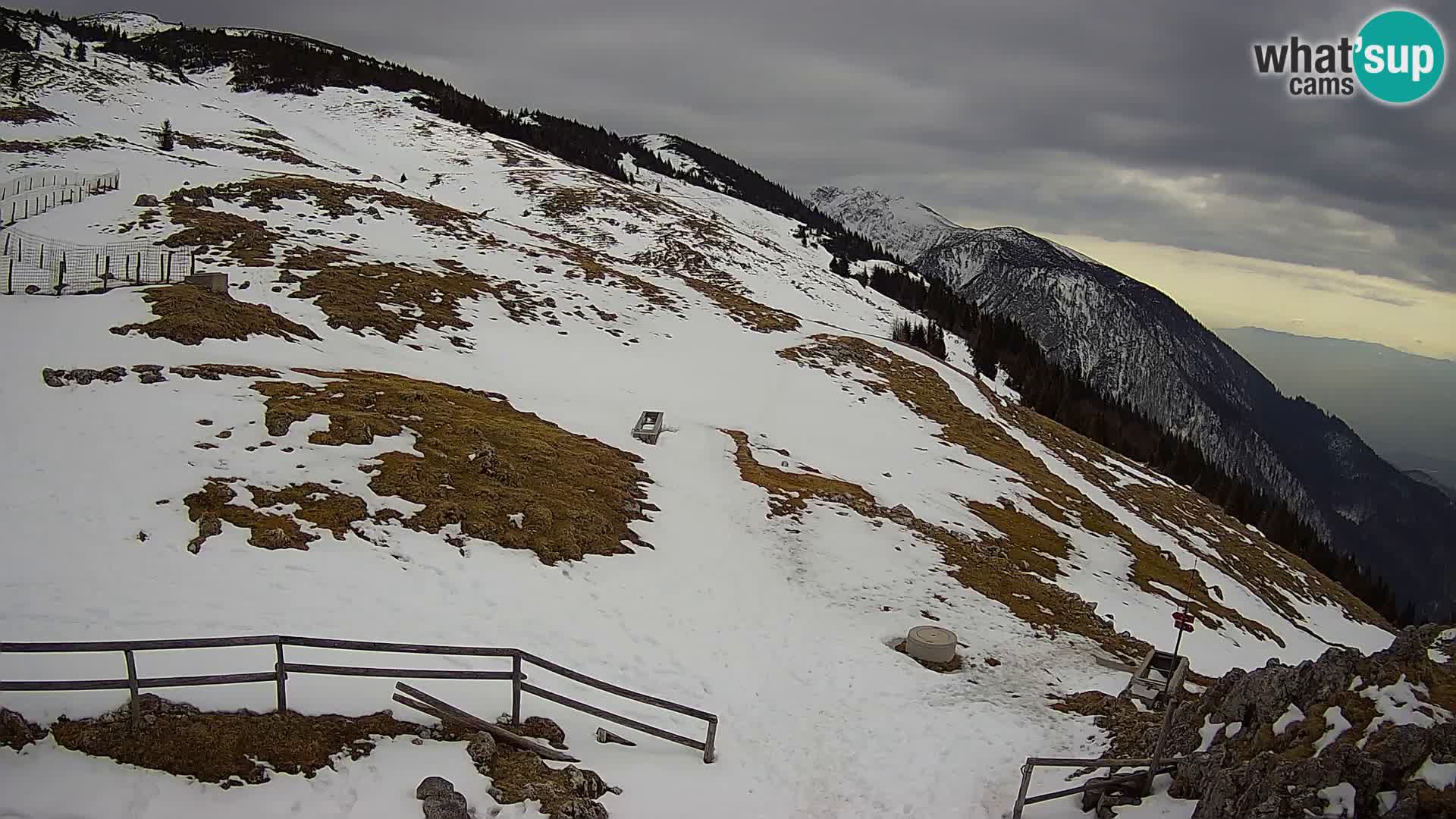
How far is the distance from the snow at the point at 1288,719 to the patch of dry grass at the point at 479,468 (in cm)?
1377

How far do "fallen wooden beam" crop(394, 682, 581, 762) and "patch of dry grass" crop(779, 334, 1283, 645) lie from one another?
1666 centimetres

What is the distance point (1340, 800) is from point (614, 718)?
30.0 ft

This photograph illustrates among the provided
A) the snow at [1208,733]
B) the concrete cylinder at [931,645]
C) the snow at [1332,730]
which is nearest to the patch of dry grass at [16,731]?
the snow at [1208,733]

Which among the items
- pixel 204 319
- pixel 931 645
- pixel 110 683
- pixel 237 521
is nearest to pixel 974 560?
pixel 931 645

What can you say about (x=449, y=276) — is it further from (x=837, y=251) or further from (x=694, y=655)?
(x=837, y=251)

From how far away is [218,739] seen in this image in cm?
905

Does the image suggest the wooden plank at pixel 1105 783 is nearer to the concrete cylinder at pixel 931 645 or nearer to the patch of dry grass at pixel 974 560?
the concrete cylinder at pixel 931 645

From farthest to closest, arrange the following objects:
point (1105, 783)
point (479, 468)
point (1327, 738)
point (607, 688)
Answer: point (479, 468) → point (607, 688) → point (1105, 783) → point (1327, 738)

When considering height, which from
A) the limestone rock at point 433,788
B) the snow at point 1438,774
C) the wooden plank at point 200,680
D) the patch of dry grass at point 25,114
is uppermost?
the patch of dry grass at point 25,114

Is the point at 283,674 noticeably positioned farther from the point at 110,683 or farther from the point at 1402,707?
the point at 1402,707

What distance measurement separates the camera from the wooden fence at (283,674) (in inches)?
324

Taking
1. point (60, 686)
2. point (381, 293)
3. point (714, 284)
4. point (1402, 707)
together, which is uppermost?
point (714, 284)

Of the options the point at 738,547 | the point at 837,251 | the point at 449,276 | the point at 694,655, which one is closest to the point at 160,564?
the point at 694,655

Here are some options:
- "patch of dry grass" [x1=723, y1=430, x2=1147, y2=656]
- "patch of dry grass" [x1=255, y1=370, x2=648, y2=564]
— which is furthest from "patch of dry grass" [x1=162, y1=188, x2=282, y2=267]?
"patch of dry grass" [x1=723, y1=430, x2=1147, y2=656]
